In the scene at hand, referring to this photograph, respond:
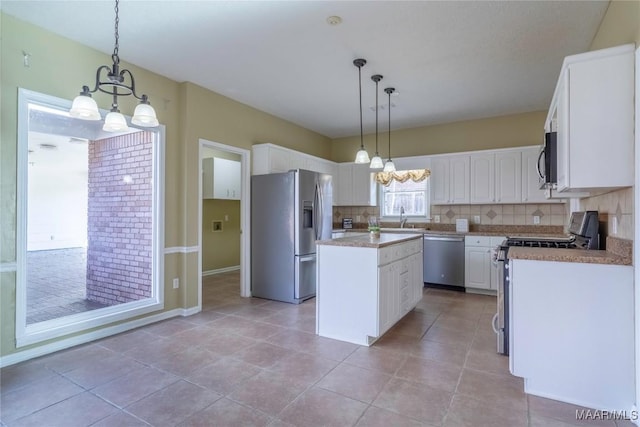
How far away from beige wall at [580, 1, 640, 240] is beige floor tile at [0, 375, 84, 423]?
11.9 ft

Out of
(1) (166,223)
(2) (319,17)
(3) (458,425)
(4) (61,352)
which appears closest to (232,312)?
(1) (166,223)

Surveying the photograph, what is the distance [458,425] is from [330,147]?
566 cm

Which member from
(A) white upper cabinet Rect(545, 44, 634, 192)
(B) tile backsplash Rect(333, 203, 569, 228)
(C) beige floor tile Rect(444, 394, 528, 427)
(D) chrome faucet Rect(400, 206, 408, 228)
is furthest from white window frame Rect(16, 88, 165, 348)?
(B) tile backsplash Rect(333, 203, 569, 228)

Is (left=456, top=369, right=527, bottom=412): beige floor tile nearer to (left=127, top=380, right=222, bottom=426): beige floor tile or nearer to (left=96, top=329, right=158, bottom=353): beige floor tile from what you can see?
(left=127, top=380, right=222, bottom=426): beige floor tile

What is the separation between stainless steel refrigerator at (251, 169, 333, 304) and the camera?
4.38 meters

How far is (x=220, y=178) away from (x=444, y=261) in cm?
406

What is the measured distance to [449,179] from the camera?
531 cm

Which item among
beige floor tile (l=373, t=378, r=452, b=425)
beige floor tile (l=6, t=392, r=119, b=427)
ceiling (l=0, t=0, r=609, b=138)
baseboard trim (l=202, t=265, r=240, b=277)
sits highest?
ceiling (l=0, t=0, r=609, b=138)

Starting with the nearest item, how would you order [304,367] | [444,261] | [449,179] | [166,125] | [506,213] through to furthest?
[304,367], [166,125], [444,261], [506,213], [449,179]

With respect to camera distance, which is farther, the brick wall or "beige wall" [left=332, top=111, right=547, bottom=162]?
"beige wall" [left=332, top=111, right=547, bottom=162]

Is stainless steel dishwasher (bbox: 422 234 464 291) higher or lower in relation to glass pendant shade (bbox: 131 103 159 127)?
lower

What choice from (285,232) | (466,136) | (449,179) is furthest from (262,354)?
(466,136)

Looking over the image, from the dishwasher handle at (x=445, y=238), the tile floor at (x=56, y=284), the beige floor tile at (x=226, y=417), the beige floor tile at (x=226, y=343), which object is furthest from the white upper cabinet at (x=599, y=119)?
the tile floor at (x=56, y=284)

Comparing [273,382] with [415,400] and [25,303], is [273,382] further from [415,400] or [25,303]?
[25,303]
